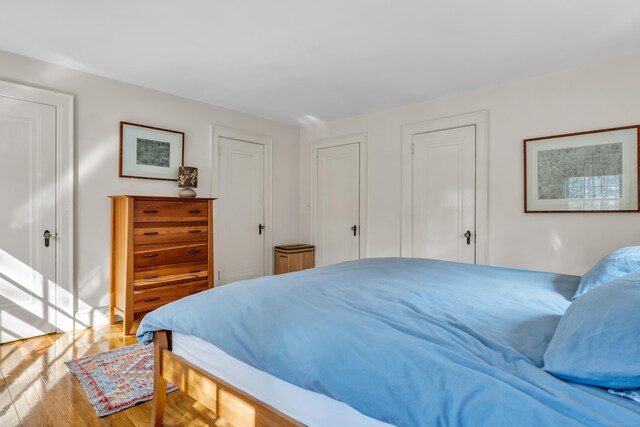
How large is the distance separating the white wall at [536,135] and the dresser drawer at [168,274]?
87.3 inches

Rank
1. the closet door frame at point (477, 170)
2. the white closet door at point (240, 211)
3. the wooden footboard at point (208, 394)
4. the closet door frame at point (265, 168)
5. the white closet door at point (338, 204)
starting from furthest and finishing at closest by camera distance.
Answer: the white closet door at point (338, 204)
the white closet door at point (240, 211)
the closet door frame at point (265, 168)
the closet door frame at point (477, 170)
the wooden footboard at point (208, 394)

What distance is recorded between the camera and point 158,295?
10.9ft

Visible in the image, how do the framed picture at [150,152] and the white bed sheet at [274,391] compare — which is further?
the framed picture at [150,152]

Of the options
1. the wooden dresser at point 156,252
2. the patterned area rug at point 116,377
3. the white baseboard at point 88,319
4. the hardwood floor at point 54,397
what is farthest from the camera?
the white baseboard at point 88,319

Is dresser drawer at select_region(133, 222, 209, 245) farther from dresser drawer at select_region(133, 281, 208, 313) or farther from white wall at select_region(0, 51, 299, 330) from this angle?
white wall at select_region(0, 51, 299, 330)

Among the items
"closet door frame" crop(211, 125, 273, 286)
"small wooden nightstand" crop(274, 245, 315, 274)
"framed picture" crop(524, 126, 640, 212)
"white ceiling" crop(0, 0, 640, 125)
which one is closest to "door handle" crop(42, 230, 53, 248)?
"white ceiling" crop(0, 0, 640, 125)

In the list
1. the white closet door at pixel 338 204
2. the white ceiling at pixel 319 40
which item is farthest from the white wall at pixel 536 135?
the white closet door at pixel 338 204

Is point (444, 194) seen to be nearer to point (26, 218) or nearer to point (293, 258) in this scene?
point (293, 258)

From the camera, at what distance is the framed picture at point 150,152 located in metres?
3.60

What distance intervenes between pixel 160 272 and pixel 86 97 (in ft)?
5.82

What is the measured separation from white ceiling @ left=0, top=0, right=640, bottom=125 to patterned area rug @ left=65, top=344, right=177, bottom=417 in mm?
2375

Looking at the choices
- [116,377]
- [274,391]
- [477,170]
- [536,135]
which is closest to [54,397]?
[116,377]

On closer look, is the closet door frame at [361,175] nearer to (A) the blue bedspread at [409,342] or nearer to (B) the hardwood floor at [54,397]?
(A) the blue bedspread at [409,342]

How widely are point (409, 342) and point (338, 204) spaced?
156 inches
